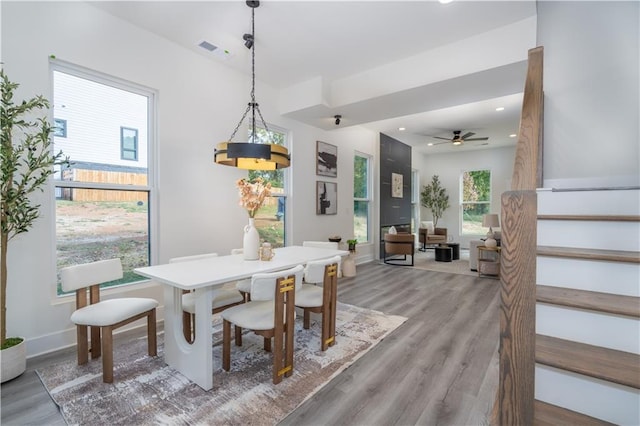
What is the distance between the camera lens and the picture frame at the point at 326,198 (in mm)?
5461

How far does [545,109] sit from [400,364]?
2.72 metres

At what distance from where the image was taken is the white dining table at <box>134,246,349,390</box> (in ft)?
6.47

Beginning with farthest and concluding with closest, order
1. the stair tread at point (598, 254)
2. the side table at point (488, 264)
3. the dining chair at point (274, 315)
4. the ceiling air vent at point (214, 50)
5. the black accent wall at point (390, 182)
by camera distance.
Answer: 1. the black accent wall at point (390, 182)
2. the side table at point (488, 264)
3. the ceiling air vent at point (214, 50)
4. the dining chair at point (274, 315)
5. the stair tread at point (598, 254)

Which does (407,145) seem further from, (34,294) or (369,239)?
(34,294)

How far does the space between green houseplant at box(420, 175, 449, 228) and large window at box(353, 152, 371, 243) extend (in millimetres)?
3789

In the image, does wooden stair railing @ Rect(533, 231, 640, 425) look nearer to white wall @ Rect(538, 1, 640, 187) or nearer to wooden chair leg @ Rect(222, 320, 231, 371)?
white wall @ Rect(538, 1, 640, 187)

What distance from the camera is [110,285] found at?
2.95 metres

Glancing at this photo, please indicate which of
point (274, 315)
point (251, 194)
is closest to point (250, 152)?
point (251, 194)

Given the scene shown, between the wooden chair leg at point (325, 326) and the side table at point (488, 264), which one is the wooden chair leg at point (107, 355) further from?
the side table at point (488, 264)

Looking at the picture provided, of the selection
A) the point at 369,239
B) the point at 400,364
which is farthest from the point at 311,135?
the point at 400,364

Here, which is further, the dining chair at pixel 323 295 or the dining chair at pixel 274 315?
the dining chair at pixel 323 295

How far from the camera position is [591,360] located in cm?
122

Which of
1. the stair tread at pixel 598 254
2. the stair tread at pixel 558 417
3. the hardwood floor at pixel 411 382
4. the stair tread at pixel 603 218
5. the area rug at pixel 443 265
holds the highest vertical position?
the stair tread at pixel 603 218

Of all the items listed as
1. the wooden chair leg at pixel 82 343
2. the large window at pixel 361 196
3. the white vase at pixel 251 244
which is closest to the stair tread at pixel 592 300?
the white vase at pixel 251 244
